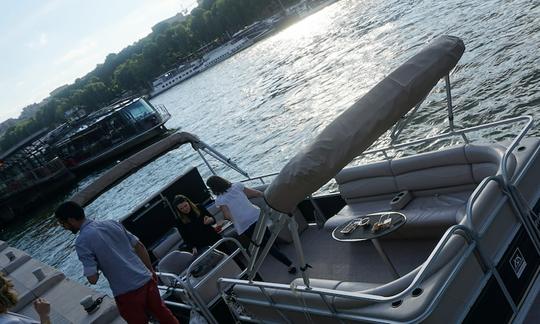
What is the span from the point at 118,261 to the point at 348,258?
279 cm

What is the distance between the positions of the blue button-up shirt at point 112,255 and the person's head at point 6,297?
2.26 feet

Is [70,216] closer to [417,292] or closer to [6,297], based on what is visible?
[6,297]

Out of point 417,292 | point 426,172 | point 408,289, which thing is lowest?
point 426,172

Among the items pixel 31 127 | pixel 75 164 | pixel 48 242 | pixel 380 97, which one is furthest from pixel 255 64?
pixel 31 127

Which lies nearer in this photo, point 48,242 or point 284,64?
point 48,242

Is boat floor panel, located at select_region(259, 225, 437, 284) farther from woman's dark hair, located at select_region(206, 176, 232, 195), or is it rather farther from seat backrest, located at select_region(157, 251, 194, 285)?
woman's dark hair, located at select_region(206, 176, 232, 195)

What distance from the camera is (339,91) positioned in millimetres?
22094

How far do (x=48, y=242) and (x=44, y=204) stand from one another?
50.9ft

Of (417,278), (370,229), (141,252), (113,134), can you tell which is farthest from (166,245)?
(113,134)

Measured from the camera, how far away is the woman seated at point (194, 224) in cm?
637

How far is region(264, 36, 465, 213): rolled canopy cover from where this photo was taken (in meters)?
3.26

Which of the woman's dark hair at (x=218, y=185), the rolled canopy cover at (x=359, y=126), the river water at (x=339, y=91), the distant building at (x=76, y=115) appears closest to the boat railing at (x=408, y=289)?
the rolled canopy cover at (x=359, y=126)

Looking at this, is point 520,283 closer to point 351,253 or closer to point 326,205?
point 351,253

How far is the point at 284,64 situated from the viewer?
1539 inches
